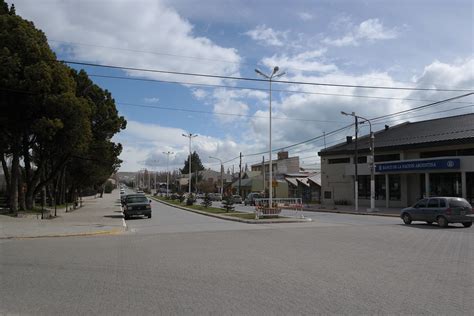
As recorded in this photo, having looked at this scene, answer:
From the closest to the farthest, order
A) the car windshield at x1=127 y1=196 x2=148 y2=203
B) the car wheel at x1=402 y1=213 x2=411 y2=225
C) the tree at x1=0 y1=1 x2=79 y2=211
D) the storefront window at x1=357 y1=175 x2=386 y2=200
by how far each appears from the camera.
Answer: the car wheel at x1=402 y1=213 x2=411 y2=225 < the tree at x1=0 y1=1 x2=79 y2=211 < the car windshield at x1=127 y1=196 x2=148 y2=203 < the storefront window at x1=357 y1=175 x2=386 y2=200

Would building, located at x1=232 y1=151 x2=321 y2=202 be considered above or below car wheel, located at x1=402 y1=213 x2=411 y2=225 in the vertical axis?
above

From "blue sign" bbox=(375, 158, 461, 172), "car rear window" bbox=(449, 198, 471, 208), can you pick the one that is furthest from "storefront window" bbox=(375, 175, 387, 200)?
"car rear window" bbox=(449, 198, 471, 208)

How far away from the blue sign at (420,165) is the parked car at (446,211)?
1704 cm

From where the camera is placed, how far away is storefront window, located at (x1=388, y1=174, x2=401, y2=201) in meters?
47.2

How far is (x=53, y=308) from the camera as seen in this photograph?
702cm

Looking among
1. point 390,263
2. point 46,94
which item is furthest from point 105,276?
point 46,94

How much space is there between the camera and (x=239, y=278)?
9273 millimetres

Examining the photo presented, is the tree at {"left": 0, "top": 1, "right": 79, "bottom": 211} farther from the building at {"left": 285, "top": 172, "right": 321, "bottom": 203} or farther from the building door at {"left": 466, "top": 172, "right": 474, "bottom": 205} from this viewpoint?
the building at {"left": 285, "top": 172, "right": 321, "bottom": 203}

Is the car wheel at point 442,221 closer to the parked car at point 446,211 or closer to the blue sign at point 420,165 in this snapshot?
the parked car at point 446,211

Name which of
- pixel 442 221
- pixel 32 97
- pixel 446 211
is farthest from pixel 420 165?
pixel 32 97

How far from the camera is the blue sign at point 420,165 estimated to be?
39188 mm

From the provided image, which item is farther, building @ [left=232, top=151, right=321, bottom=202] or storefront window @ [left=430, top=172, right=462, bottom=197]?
building @ [left=232, top=151, right=321, bottom=202]

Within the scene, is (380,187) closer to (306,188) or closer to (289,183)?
(306,188)

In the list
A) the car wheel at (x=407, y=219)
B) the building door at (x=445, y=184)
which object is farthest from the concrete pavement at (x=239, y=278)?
the building door at (x=445, y=184)
